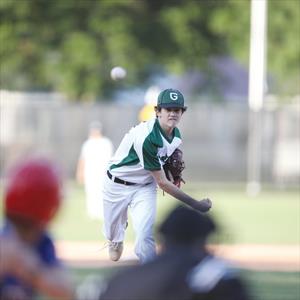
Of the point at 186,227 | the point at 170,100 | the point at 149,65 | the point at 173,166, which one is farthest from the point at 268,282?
the point at 149,65

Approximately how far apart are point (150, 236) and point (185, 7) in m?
30.7

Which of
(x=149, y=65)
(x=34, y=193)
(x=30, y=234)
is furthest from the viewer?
(x=149, y=65)

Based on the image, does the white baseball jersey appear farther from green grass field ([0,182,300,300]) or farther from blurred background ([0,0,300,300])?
blurred background ([0,0,300,300])

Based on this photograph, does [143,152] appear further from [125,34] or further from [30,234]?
[125,34]

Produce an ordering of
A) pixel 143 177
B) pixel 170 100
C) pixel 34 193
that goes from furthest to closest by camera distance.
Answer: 1. pixel 143 177
2. pixel 170 100
3. pixel 34 193

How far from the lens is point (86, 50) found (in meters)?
39.8

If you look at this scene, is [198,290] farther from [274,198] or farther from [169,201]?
[274,198]

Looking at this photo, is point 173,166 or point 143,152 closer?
point 143,152

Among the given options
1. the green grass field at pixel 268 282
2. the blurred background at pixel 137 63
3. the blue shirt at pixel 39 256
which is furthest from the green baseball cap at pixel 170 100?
the blurred background at pixel 137 63

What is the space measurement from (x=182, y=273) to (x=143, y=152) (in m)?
6.97

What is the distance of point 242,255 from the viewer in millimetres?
19547

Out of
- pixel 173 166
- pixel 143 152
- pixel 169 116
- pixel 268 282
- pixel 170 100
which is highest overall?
pixel 170 100

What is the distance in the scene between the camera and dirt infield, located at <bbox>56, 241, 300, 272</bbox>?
17.6 metres

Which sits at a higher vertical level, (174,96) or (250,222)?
(174,96)
